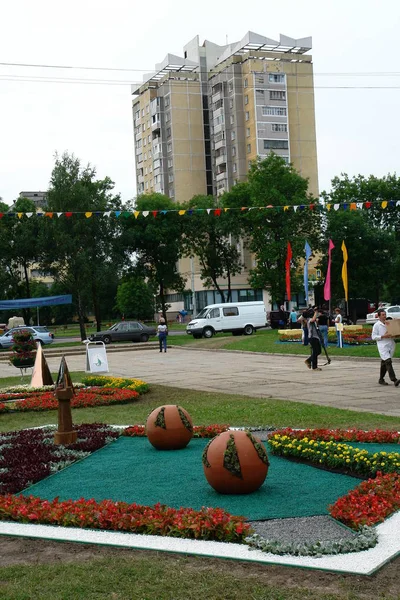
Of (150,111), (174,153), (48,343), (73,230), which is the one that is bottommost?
(48,343)

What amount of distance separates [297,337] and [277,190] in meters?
22.7

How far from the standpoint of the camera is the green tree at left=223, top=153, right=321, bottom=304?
56.1 meters

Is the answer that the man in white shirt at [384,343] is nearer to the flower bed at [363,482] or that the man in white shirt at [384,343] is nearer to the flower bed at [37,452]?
the flower bed at [363,482]

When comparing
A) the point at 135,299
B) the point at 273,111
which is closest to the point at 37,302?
the point at 135,299

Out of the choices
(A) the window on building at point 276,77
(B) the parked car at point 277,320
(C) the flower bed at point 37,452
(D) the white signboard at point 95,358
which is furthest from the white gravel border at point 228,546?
(A) the window on building at point 276,77

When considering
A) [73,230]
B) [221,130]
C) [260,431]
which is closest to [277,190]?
[73,230]

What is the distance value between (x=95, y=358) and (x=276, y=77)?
204ft

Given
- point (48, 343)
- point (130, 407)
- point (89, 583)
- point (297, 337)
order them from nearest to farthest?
point (89, 583) < point (130, 407) < point (297, 337) < point (48, 343)

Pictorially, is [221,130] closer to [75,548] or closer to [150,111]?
[150,111]

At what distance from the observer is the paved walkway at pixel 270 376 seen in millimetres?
15339

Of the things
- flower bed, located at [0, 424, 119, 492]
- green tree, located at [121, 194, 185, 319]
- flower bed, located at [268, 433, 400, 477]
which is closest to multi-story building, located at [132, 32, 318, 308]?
green tree, located at [121, 194, 185, 319]

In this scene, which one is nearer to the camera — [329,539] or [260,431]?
[329,539]

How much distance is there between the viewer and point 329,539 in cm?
577

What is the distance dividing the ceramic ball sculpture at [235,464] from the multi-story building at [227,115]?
68.7 metres
